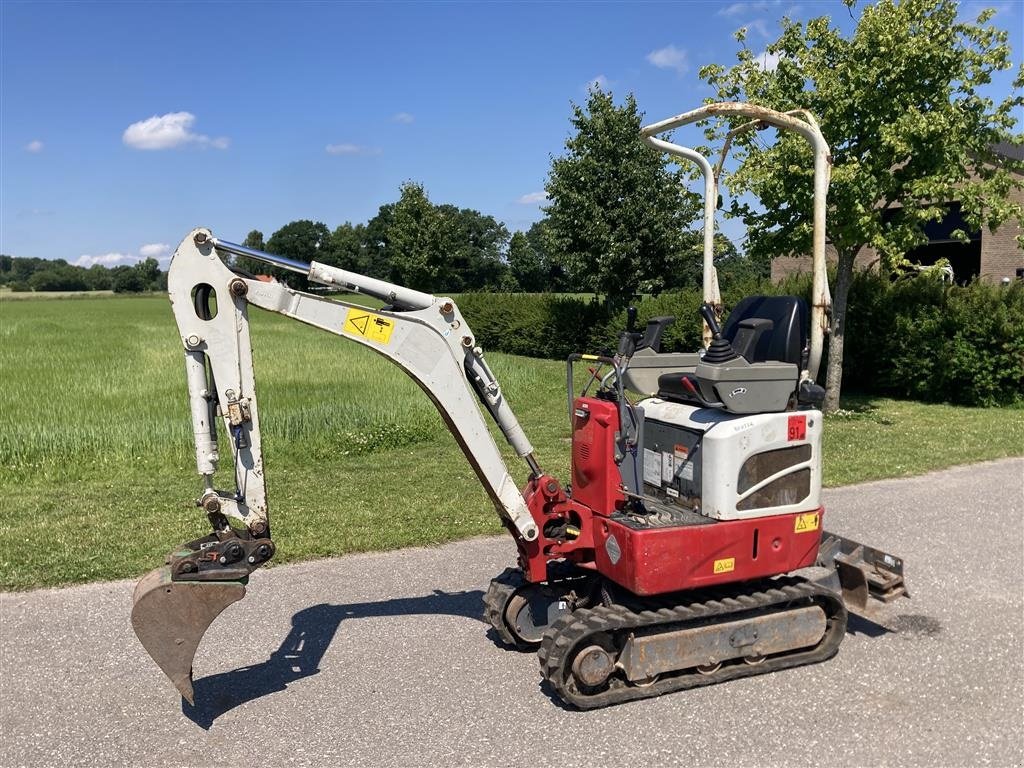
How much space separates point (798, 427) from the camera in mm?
4926

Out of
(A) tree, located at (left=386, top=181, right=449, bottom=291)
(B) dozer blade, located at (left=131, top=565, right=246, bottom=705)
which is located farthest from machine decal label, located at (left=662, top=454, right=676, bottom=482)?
(A) tree, located at (left=386, top=181, right=449, bottom=291)

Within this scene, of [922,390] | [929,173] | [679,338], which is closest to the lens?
[929,173]

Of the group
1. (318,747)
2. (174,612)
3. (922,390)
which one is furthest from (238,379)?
(922,390)

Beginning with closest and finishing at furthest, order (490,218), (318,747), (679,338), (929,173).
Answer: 1. (318,747)
2. (929,173)
3. (679,338)
4. (490,218)

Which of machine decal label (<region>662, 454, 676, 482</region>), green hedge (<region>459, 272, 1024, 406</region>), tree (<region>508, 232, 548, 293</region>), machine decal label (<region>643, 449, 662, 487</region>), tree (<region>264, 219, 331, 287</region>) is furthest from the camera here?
tree (<region>264, 219, 331, 287</region>)

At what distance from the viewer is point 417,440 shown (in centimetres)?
1225

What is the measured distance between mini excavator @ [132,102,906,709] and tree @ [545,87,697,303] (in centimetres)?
1934

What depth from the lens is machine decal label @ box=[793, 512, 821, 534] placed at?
5023 mm

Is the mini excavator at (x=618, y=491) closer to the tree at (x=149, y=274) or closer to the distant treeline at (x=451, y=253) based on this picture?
the distant treeline at (x=451, y=253)

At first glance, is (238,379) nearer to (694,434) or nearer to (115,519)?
(694,434)

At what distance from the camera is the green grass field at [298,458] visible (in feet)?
24.3

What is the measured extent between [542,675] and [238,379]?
2.40m

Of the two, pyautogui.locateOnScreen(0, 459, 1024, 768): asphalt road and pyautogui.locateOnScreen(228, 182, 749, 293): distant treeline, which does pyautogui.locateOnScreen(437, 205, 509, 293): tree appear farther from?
pyautogui.locateOnScreen(0, 459, 1024, 768): asphalt road

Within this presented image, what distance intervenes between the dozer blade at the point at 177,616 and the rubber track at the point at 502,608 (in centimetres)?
162
